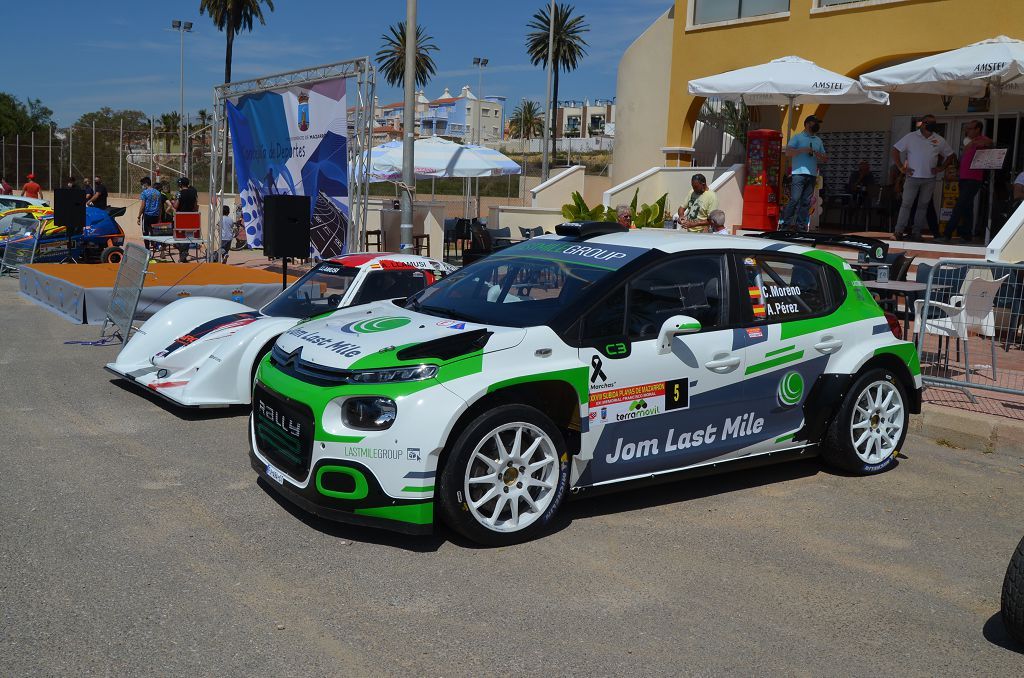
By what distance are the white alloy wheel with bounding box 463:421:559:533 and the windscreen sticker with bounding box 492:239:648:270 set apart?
122 centimetres

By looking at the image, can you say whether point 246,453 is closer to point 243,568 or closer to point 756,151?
point 243,568

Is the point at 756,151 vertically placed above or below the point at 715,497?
above

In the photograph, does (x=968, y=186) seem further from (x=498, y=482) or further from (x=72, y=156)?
(x=72, y=156)

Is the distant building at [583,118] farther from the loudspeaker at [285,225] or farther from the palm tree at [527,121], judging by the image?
the loudspeaker at [285,225]

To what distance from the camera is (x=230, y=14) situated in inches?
1961

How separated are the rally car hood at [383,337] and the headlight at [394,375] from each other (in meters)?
0.06

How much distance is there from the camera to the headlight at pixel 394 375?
15.7 ft

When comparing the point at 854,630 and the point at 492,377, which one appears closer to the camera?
the point at 854,630

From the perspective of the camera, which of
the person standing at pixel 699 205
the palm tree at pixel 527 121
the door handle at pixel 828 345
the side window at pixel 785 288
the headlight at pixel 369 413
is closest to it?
the headlight at pixel 369 413

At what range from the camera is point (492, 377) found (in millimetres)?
4867

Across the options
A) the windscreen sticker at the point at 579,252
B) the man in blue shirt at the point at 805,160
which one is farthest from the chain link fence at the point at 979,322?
the man in blue shirt at the point at 805,160

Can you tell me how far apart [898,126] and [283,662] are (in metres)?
19.1

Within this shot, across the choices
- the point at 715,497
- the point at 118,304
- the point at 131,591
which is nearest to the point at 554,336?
the point at 715,497

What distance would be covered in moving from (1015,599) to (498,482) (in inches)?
93.7
